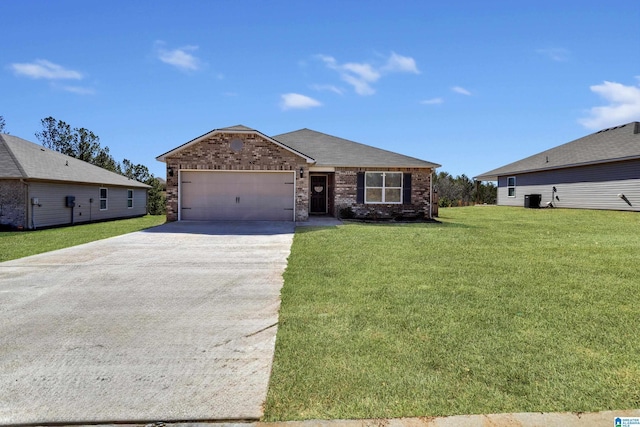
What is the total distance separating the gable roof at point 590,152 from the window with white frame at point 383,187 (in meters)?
11.9

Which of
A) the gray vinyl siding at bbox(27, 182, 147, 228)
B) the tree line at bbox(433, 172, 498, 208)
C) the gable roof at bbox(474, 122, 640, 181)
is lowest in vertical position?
the gray vinyl siding at bbox(27, 182, 147, 228)

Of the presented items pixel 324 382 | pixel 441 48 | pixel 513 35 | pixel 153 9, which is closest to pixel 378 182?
pixel 441 48

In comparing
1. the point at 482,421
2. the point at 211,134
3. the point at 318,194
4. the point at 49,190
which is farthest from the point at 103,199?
the point at 482,421

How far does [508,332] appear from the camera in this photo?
3893mm

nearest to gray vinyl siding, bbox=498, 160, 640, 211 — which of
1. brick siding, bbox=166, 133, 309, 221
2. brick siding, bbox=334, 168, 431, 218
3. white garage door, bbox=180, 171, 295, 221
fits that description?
brick siding, bbox=334, 168, 431, 218

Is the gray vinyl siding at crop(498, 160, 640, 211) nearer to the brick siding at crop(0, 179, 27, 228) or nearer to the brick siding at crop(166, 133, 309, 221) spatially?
the brick siding at crop(166, 133, 309, 221)

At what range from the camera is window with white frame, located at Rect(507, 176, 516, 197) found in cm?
2891

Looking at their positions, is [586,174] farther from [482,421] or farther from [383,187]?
[482,421]

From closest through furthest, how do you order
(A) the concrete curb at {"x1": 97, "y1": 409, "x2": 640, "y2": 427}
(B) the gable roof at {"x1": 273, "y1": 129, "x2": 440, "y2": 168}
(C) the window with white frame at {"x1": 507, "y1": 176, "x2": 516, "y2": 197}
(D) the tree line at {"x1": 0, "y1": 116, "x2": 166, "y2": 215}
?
(A) the concrete curb at {"x1": 97, "y1": 409, "x2": 640, "y2": 427} → (B) the gable roof at {"x1": 273, "y1": 129, "x2": 440, "y2": 168} → (C) the window with white frame at {"x1": 507, "y1": 176, "x2": 516, "y2": 197} → (D) the tree line at {"x1": 0, "y1": 116, "x2": 166, "y2": 215}

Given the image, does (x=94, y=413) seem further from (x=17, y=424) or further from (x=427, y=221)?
(x=427, y=221)

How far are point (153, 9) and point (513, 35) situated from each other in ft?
39.4

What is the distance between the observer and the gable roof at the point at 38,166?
16.0m

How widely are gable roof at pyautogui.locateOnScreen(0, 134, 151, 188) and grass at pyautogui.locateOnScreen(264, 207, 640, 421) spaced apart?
14869mm

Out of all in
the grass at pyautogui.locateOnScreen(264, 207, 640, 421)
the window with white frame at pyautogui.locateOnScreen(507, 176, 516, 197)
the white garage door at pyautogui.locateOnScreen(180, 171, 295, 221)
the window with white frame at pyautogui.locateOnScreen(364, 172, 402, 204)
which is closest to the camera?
the grass at pyautogui.locateOnScreen(264, 207, 640, 421)
